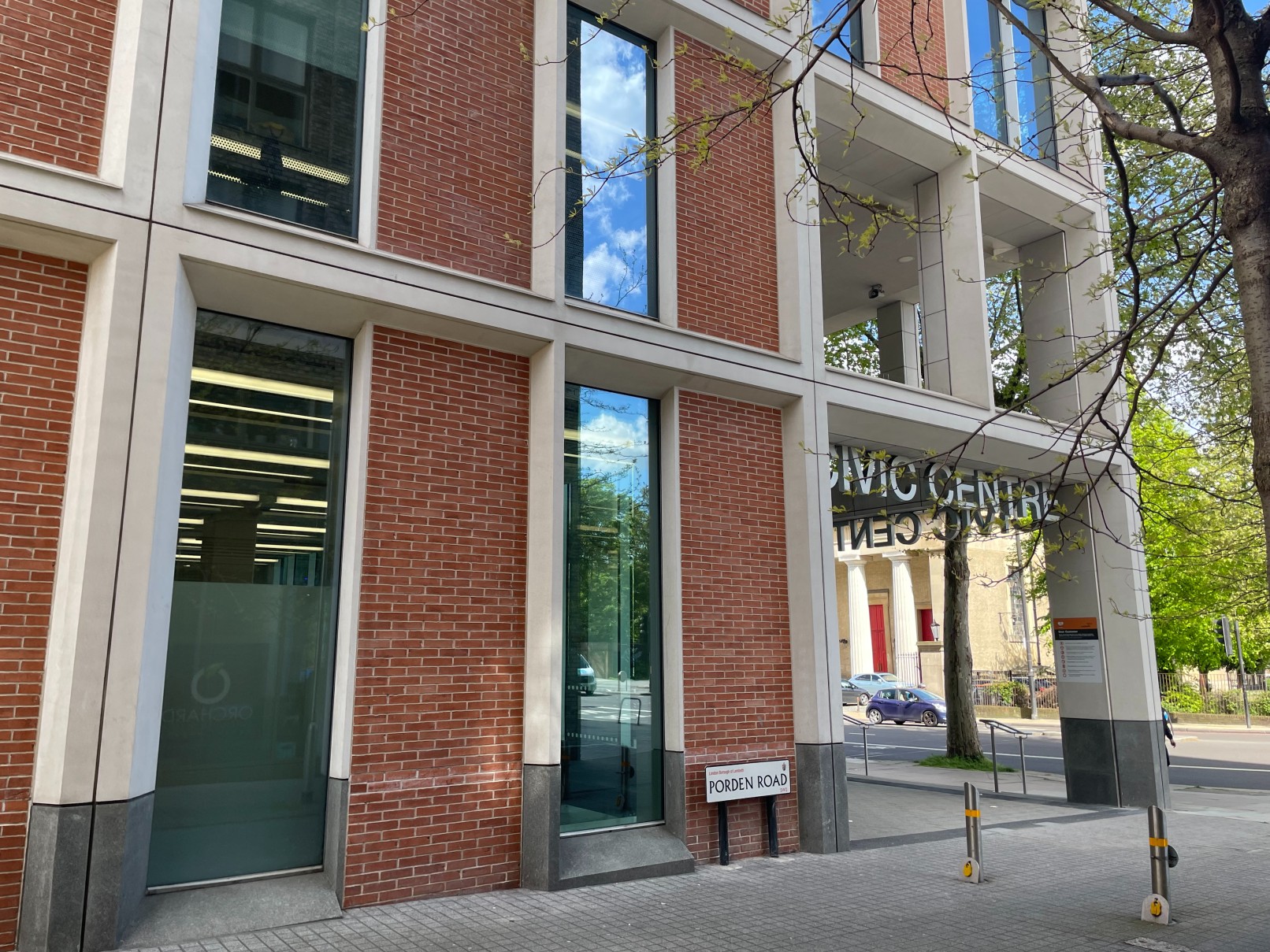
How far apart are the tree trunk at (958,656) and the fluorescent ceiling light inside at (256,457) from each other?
1438cm

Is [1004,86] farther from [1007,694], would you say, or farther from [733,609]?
[1007,694]

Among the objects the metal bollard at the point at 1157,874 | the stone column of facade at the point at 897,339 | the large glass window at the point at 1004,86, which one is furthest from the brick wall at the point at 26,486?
the stone column of facade at the point at 897,339

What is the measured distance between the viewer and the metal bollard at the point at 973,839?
26.7 feet

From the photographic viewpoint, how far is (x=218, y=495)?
6820 millimetres

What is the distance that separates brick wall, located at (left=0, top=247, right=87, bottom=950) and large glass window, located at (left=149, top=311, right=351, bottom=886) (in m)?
0.85

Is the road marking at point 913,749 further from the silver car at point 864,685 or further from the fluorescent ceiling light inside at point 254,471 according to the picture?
the fluorescent ceiling light inside at point 254,471

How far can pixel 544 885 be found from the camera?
732cm

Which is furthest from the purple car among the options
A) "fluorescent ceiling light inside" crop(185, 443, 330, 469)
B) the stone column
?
"fluorescent ceiling light inside" crop(185, 443, 330, 469)

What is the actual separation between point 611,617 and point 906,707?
27.7 metres

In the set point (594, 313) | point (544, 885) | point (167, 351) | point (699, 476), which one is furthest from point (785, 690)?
point (167, 351)

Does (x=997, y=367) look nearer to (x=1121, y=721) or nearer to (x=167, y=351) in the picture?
(x=1121, y=721)

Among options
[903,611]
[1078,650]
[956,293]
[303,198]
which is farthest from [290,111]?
[903,611]

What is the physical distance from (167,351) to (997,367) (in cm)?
1778

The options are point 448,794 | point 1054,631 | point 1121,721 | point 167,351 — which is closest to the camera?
point 167,351
